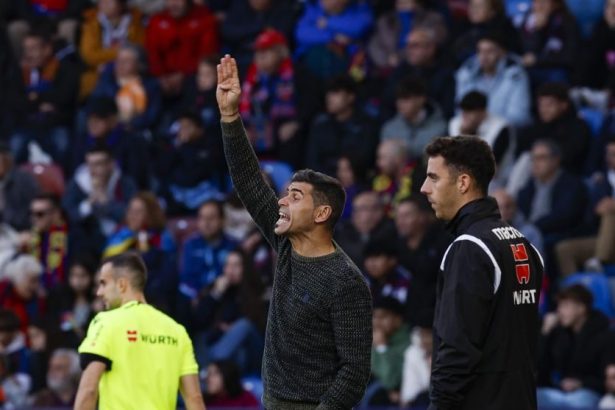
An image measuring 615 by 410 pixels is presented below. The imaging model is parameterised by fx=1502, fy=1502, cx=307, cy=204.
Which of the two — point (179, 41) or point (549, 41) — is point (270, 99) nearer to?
point (179, 41)

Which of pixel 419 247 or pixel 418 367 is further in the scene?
pixel 419 247

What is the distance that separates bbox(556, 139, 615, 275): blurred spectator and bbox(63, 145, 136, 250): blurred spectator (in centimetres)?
450

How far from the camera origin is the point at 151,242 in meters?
14.1

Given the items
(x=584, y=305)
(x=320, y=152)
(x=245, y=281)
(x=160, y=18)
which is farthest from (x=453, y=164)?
(x=160, y=18)

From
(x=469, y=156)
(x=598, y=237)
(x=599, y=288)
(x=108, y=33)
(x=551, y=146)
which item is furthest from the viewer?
(x=108, y=33)

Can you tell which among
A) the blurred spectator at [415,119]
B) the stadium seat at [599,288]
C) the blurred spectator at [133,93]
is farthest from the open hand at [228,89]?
the blurred spectator at [133,93]

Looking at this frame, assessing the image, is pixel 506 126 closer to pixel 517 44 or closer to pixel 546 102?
pixel 546 102

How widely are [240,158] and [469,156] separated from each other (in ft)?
Answer: 3.53

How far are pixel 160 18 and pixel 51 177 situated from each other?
2.36 meters

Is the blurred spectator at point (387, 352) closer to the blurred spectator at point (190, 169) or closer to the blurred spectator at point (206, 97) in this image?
the blurred spectator at point (190, 169)

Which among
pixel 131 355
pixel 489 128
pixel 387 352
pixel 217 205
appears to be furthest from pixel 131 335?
pixel 489 128

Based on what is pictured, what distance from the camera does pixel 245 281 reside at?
43.4 feet

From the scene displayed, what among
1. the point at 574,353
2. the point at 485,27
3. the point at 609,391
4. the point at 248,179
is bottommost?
the point at 609,391

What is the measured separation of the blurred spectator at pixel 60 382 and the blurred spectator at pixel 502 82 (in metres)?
4.42
